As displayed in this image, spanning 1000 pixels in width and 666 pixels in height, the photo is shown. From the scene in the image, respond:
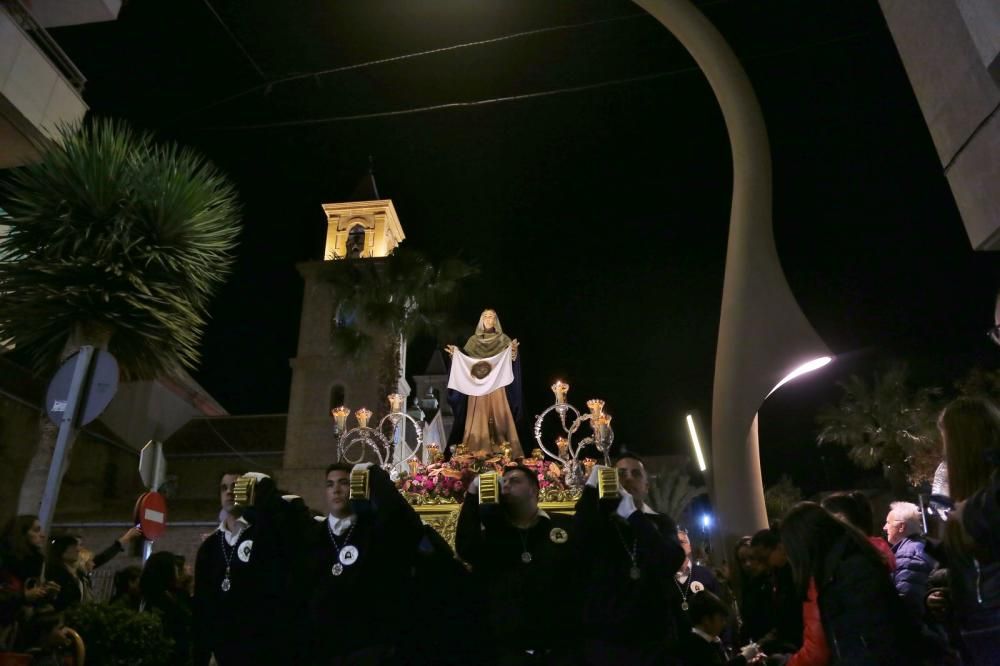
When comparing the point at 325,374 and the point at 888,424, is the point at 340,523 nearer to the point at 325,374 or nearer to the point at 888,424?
the point at 325,374

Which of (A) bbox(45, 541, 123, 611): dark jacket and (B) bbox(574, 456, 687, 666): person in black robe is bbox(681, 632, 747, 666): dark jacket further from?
(A) bbox(45, 541, 123, 611): dark jacket

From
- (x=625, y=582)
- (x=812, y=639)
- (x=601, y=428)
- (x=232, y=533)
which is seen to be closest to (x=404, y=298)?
(x=601, y=428)

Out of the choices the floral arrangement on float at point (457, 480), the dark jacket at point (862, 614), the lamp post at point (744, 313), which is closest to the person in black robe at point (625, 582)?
the dark jacket at point (862, 614)

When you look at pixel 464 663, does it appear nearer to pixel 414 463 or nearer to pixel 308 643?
pixel 308 643

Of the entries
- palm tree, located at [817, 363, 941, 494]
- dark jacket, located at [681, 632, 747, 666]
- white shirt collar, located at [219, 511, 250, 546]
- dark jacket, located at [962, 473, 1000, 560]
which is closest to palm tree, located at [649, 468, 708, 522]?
palm tree, located at [817, 363, 941, 494]

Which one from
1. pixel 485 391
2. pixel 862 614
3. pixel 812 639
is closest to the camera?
pixel 862 614

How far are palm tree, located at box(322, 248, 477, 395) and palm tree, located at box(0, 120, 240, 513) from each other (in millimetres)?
10879

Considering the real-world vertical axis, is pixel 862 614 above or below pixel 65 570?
below

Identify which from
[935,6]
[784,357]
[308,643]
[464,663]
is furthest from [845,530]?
[935,6]

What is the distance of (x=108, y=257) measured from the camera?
9477mm

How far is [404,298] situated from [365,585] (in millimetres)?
17564

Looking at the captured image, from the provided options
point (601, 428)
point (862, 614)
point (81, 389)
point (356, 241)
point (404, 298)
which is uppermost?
point (356, 241)

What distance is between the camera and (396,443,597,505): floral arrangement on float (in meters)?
9.86

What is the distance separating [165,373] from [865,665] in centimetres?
968
